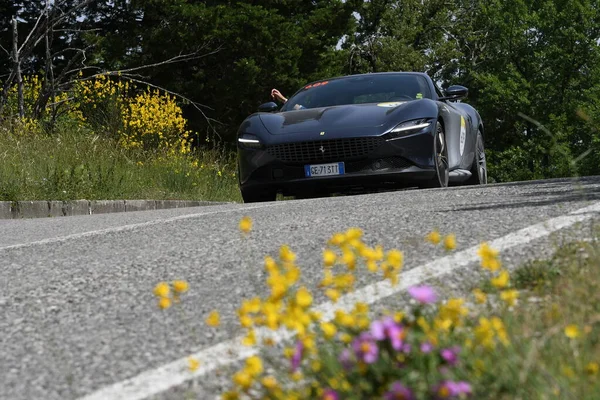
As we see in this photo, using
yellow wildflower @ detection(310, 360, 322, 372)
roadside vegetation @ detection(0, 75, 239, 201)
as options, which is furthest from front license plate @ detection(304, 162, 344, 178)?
yellow wildflower @ detection(310, 360, 322, 372)

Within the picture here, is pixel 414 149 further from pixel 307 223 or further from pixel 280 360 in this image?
pixel 280 360

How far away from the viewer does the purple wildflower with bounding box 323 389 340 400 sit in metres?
2.44

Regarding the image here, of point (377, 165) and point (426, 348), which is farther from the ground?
point (426, 348)

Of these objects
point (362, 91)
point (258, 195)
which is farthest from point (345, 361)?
point (362, 91)

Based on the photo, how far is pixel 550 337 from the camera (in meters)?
3.15

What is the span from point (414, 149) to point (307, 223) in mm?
3740

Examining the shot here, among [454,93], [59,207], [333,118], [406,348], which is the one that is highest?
[454,93]

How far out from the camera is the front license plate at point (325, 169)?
34.8ft

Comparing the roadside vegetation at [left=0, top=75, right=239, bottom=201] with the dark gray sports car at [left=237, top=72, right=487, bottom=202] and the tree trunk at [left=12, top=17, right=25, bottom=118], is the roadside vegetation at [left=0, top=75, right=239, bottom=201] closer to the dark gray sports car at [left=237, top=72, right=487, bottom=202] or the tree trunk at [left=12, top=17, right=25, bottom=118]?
the tree trunk at [left=12, top=17, right=25, bottom=118]

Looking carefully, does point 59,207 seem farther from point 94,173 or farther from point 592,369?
point 592,369

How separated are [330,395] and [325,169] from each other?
821 centimetres

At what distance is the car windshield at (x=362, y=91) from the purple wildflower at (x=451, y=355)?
29.3 feet

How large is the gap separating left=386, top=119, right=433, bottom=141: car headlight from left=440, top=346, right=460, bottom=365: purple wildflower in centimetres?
790

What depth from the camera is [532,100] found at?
5175 cm
